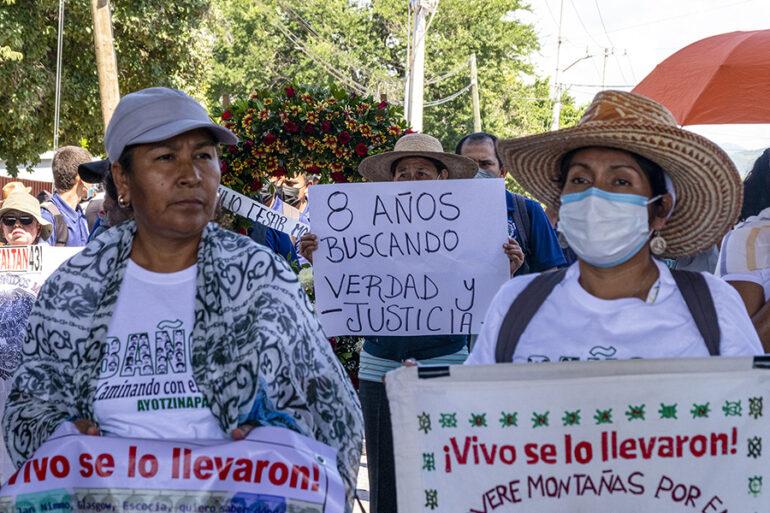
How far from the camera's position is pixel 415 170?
5621mm

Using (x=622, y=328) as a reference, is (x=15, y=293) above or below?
above

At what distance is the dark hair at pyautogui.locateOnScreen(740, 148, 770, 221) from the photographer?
14.0 feet

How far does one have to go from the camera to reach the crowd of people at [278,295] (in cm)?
302

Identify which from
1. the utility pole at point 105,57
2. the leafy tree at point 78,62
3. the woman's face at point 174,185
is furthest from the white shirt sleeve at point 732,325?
the leafy tree at point 78,62

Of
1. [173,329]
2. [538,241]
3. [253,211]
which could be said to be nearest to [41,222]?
[253,211]

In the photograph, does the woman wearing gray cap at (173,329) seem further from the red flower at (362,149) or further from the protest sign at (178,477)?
the red flower at (362,149)

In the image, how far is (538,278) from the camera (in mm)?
3229

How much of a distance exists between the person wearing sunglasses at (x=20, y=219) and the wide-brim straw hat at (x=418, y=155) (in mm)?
2420

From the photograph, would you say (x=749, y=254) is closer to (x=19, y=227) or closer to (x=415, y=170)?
(x=415, y=170)

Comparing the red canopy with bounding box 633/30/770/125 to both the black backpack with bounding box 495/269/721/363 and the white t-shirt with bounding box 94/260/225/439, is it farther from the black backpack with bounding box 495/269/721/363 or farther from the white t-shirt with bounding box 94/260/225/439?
the white t-shirt with bounding box 94/260/225/439

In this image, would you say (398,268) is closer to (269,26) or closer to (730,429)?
(730,429)

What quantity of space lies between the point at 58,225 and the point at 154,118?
4.98 m

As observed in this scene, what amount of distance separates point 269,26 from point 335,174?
132 feet

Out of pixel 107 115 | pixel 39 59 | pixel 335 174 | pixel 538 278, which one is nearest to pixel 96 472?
pixel 538 278
